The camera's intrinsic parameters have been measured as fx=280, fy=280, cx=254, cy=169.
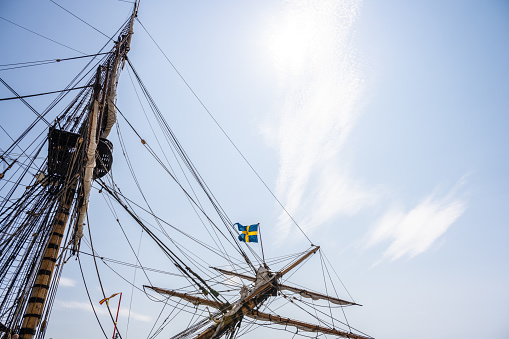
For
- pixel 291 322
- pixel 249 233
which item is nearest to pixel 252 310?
pixel 291 322

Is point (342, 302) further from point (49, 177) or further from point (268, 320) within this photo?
point (49, 177)

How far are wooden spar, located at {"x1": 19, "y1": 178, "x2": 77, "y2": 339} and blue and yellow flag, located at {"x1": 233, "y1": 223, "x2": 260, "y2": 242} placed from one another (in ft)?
27.0

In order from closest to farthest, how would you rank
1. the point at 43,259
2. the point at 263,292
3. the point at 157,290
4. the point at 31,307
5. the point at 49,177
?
the point at 31,307 < the point at 43,259 < the point at 49,177 < the point at 263,292 < the point at 157,290

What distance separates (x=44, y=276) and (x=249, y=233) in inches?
355

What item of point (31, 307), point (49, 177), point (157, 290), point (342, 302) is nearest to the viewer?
point (31, 307)

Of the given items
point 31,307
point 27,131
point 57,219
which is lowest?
point 31,307

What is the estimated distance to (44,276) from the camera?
Answer: 31.8 ft

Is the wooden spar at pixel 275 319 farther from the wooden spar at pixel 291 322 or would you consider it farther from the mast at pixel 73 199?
the mast at pixel 73 199

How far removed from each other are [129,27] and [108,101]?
13.4 ft

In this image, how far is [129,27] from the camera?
13227 millimetres

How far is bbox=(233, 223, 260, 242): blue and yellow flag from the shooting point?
49.9ft

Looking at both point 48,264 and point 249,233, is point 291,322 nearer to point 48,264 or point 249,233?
point 249,233

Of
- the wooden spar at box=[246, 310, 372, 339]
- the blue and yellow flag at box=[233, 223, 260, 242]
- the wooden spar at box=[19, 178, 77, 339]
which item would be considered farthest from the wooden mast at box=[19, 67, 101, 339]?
the wooden spar at box=[246, 310, 372, 339]

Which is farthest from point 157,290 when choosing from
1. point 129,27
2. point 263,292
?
point 129,27
